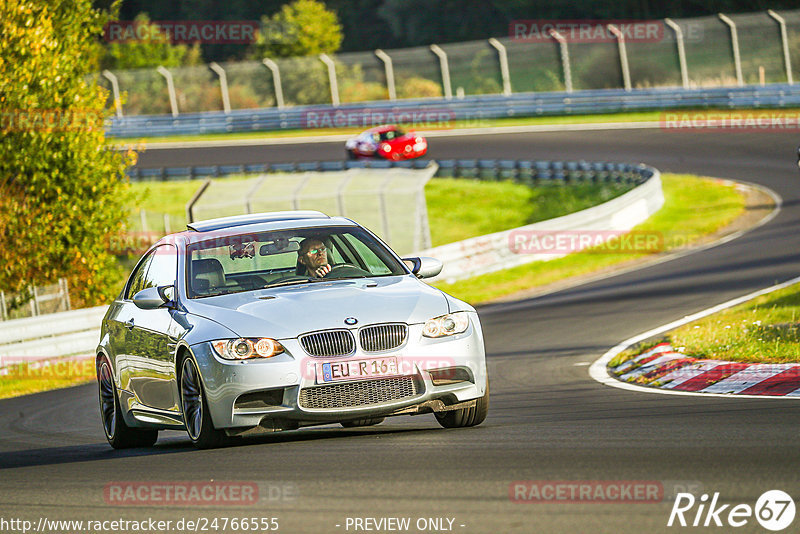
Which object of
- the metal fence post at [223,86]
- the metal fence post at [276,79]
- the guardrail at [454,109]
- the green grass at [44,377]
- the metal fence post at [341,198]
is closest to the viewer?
the green grass at [44,377]

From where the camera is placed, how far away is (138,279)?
9.62 meters

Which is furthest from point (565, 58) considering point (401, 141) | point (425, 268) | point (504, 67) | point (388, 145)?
point (425, 268)

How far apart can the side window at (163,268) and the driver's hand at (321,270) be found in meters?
0.98

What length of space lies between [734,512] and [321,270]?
4.29 metres

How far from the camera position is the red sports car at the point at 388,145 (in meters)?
43.8

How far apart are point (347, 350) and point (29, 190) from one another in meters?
16.8

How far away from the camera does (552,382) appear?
38.2ft

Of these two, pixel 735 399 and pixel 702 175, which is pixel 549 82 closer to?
Result: pixel 702 175

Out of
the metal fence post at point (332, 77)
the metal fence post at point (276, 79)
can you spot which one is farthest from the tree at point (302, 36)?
the metal fence post at point (332, 77)

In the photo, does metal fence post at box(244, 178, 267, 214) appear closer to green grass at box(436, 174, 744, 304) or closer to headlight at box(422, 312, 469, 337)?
green grass at box(436, 174, 744, 304)

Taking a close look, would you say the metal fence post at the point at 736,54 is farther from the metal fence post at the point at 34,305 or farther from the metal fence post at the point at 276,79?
the metal fence post at the point at 34,305

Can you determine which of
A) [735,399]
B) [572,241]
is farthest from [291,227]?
[572,241]

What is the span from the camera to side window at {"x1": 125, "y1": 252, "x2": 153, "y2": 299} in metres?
9.51

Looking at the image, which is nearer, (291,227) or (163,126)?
(291,227)
